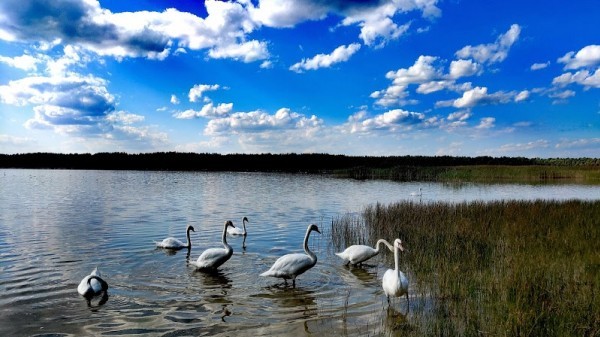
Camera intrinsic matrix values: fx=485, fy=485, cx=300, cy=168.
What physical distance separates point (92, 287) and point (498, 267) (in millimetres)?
8887

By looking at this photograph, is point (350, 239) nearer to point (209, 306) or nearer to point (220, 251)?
point (220, 251)

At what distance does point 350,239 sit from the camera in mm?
16359

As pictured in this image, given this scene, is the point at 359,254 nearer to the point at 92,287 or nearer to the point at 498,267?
the point at 498,267

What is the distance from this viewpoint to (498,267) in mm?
11242

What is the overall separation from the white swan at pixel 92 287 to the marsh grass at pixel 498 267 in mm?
6151

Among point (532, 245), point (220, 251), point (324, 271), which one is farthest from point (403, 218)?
point (220, 251)

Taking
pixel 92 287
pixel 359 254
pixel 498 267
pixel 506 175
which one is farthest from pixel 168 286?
pixel 506 175

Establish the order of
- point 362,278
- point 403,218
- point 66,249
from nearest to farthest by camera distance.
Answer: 1. point 362,278
2. point 66,249
3. point 403,218

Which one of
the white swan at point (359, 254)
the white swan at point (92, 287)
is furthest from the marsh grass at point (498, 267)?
the white swan at point (92, 287)

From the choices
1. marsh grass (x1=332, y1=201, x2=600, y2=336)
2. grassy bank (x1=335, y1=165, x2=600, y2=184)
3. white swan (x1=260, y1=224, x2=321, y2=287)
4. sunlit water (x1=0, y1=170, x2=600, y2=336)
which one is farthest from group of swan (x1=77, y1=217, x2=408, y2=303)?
grassy bank (x1=335, y1=165, x2=600, y2=184)

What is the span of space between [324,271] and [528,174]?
202 feet

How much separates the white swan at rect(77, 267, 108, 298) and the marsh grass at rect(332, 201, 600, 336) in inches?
242

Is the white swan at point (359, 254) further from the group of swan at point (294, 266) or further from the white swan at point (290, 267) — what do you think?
the white swan at point (290, 267)

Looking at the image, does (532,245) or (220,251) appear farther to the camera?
(532,245)
